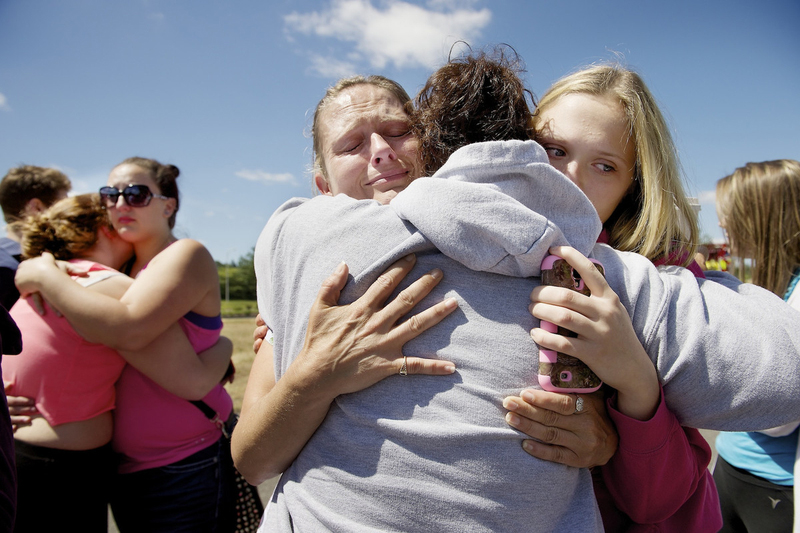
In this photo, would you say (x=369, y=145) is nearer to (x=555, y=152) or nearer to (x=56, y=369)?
(x=555, y=152)

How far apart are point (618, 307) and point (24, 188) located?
4.47m

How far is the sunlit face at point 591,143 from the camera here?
1795 mm

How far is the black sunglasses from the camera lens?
2787mm

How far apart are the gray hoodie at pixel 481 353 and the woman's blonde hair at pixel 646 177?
50 cm

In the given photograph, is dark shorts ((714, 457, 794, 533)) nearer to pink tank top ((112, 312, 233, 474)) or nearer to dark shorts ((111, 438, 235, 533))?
dark shorts ((111, 438, 235, 533))

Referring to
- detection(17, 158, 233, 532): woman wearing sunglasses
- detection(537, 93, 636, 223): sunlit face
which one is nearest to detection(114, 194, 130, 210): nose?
detection(17, 158, 233, 532): woman wearing sunglasses

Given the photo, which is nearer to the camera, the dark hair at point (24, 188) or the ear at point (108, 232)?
the ear at point (108, 232)


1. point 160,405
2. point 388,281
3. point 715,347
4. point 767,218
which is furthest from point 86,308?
point 767,218

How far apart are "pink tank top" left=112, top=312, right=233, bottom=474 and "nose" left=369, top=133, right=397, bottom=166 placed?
150 centimetres

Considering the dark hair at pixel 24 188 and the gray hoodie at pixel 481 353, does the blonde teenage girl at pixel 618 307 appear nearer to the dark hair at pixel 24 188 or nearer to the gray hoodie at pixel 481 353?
the gray hoodie at pixel 481 353

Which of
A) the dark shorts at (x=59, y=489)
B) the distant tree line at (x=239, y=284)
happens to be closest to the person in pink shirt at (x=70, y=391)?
the dark shorts at (x=59, y=489)

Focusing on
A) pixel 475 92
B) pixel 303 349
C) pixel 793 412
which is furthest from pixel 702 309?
pixel 303 349

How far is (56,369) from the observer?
2.33 m

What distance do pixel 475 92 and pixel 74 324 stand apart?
2.12m
